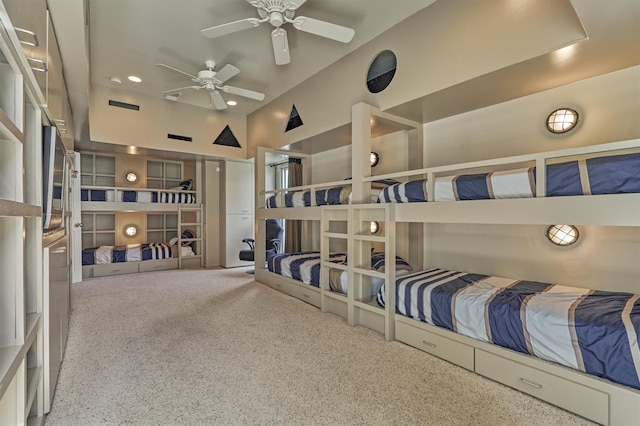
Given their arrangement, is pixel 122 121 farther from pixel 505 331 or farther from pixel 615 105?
pixel 615 105

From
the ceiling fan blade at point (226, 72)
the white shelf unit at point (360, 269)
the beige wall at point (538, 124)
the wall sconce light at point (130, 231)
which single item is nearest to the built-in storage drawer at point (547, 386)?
the white shelf unit at point (360, 269)

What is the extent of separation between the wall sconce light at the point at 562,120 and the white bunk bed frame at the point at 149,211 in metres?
5.87

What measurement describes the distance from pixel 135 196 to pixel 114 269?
53.9 inches

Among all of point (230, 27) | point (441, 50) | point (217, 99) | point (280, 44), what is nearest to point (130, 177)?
point (217, 99)


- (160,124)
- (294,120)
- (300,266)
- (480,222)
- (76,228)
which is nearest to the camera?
(480,222)

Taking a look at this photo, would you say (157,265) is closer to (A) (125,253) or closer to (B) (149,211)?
(A) (125,253)

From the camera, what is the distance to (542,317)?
182cm

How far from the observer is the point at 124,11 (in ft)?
9.26

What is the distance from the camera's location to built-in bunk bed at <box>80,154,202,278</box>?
5371mm

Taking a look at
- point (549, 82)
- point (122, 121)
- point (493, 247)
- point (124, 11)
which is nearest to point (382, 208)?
point (493, 247)

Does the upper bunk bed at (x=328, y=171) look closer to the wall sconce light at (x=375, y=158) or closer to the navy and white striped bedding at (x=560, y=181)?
the wall sconce light at (x=375, y=158)

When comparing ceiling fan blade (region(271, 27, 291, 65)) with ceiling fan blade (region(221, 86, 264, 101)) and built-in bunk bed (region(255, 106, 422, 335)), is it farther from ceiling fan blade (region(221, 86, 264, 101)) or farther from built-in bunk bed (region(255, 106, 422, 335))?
built-in bunk bed (region(255, 106, 422, 335))

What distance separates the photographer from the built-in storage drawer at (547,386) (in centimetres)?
159

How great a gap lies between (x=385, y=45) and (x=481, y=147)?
147cm
